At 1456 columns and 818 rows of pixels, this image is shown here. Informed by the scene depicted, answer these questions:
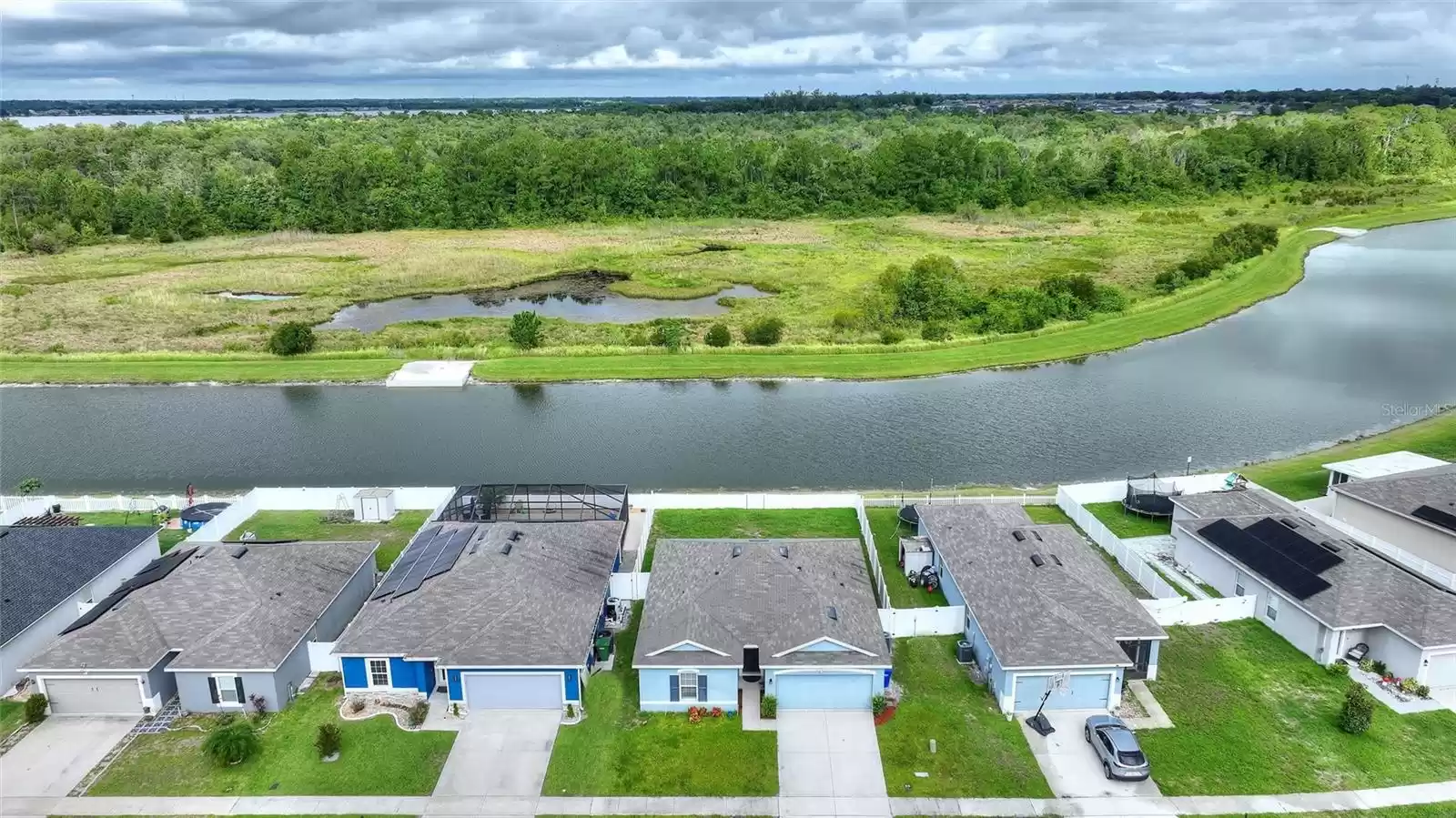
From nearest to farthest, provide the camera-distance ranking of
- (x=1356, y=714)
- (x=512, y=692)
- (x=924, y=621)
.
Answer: (x=1356, y=714) < (x=512, y=692) < (x=924, y=621)

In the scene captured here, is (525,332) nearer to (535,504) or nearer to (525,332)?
(525,332)

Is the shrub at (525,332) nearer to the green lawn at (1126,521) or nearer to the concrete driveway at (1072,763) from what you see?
the green lawn at (1126,521)

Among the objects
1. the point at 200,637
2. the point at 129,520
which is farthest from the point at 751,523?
the point at 129,520

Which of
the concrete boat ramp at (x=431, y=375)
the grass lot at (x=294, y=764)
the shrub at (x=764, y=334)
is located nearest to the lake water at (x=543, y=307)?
the shrub at (x=764, y=334)

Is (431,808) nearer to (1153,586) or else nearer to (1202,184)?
(1153,586)

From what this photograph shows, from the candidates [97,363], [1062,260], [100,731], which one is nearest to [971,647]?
[100,731]

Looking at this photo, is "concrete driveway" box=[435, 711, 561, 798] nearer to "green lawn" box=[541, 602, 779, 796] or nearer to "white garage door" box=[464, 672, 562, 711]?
"white garage door" box=[464, 672, 562, 711]
